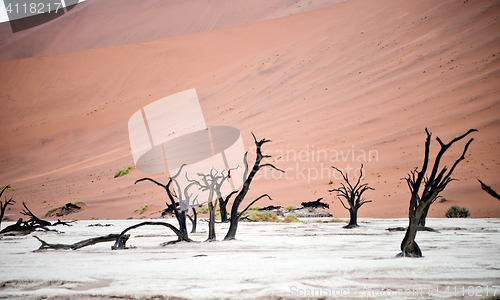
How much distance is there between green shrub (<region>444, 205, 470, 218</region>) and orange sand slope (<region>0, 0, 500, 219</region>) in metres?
0.56

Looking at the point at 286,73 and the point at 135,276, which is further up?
the point at 286,73

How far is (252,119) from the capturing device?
3294cm

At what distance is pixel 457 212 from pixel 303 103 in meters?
18.9

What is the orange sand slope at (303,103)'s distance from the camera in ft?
69.1

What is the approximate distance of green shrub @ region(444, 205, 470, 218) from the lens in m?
14.7

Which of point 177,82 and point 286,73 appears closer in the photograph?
point 286,73

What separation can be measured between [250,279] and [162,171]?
25071 mm

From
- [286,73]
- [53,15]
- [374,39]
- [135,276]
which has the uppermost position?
[53,15]

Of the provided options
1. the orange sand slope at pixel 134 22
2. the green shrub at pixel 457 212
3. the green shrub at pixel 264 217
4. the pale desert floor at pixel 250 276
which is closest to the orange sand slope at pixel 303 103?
the green shrub at pixel 457 212

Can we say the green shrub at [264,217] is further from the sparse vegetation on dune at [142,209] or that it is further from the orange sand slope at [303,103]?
the sparse vegetation on dune at [142,209]

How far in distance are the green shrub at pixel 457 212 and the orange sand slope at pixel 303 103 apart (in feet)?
1.84

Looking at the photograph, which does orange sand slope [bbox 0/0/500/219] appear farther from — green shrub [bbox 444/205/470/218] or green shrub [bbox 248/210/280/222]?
green shrub [bbox 248/210/280/222]

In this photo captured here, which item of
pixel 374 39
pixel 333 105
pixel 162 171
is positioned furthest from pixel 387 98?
pixel 162 171

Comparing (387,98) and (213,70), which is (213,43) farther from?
(387,98)
